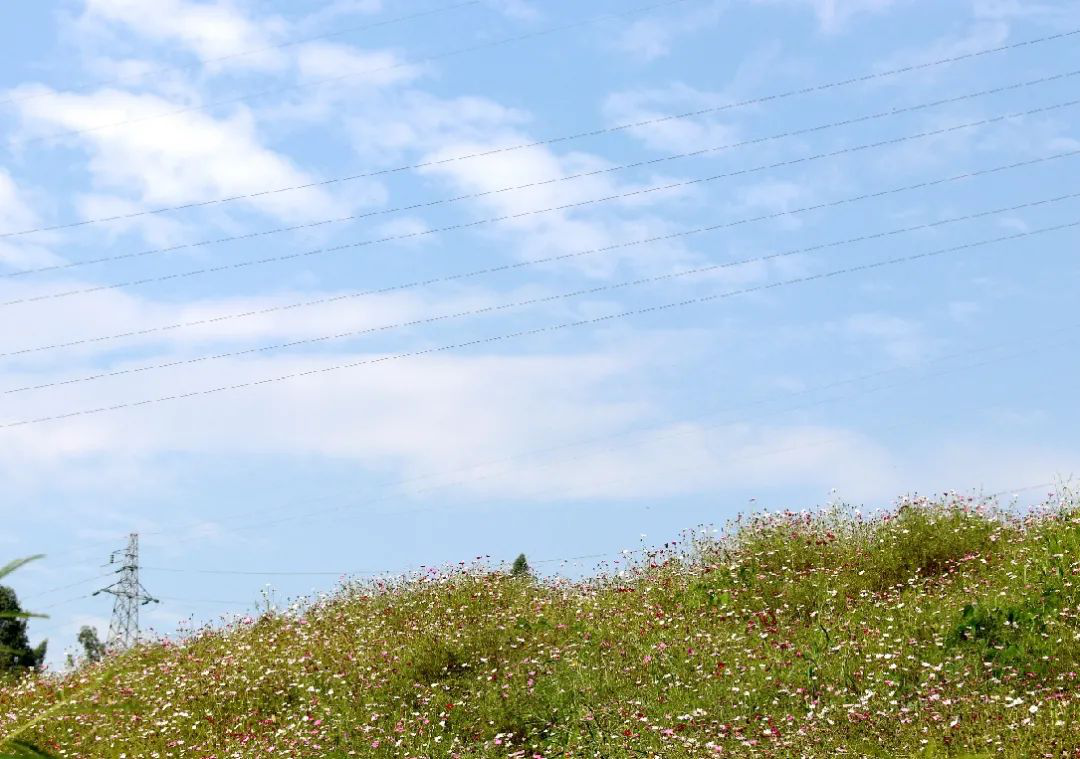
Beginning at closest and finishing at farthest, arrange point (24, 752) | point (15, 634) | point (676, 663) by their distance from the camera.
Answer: point (24, 752)
point (676, 663)
point (15, 634)

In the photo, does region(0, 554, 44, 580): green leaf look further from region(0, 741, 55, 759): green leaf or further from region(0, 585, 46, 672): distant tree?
region(0, 585, 46, 672): distant tree

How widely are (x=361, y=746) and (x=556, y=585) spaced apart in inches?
219

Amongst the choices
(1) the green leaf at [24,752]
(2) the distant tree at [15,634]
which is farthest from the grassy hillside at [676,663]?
(2) the distant tree at [15,634]

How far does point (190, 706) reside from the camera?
14102 millimetres

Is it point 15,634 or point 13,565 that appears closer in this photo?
point 13,565

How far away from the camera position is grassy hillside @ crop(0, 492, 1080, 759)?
10.5 metres

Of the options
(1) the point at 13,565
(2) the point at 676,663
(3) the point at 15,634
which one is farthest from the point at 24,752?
(3) the point at 15,634

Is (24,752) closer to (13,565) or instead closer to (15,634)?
(13,565)

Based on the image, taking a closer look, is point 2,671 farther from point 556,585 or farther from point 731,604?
point 731,604

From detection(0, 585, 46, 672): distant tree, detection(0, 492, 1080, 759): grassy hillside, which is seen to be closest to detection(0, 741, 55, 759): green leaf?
detection(0, 492, 1080, 759): grassy hillside

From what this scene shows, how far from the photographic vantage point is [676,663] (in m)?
12.6

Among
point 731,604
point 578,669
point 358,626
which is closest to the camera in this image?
point 578,669

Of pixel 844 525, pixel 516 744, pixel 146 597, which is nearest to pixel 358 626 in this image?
pixel 516 744

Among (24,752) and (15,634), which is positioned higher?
(15,634)
